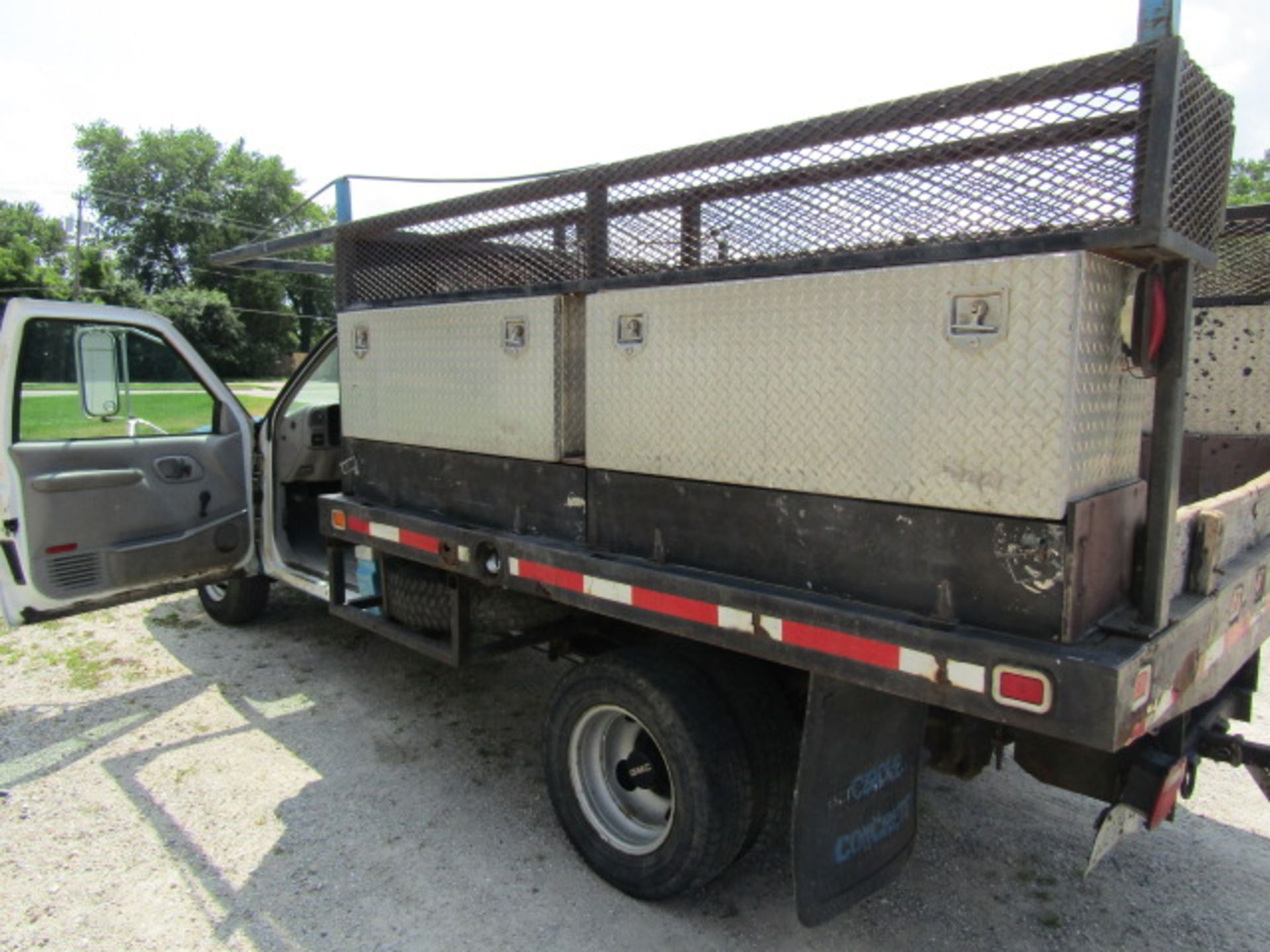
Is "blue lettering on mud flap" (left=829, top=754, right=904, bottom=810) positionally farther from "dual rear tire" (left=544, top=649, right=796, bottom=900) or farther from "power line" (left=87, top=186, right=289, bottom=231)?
"power line" (left=87, top=186, right=289, bottom=231)

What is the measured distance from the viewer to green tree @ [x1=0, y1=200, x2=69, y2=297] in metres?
46.4

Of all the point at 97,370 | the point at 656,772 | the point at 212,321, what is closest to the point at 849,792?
the point at 656,772

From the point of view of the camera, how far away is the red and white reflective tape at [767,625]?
1.91 meters

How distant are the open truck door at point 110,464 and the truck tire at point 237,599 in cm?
48

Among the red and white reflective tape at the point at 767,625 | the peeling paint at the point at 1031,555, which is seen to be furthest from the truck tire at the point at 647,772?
the peeling paint at the point at 1031,555

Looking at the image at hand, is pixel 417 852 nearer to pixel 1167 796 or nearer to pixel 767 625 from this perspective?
pixel 767 625

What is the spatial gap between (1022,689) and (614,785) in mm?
1628

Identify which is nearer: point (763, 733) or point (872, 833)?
point (872, 833)

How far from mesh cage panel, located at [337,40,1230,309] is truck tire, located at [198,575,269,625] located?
317 centimetres

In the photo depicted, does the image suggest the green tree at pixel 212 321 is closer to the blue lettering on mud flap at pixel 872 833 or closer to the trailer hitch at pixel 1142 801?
the blue lettering on mud flap at pixel 872 833

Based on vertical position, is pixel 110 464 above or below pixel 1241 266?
below

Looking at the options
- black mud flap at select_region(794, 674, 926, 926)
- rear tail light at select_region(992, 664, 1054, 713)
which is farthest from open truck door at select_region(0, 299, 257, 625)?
rear tail light at select_region(992, 664, 1054, 713)

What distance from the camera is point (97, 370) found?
13.9 feet

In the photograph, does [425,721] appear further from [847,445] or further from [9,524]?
[847,445]
